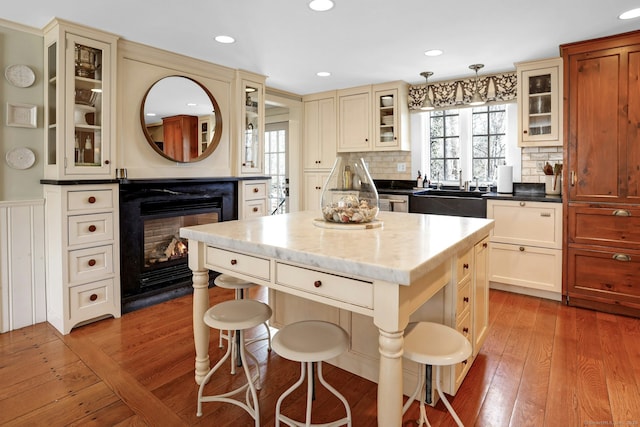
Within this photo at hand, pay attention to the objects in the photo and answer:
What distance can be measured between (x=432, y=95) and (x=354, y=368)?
3.44 meters

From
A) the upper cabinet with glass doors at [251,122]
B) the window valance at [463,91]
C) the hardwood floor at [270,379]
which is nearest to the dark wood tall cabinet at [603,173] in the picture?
the hardwood floor at [270,379]

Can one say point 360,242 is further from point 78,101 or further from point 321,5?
point 78,101

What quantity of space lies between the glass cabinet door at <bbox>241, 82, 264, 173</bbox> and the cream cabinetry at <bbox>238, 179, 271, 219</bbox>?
16 cm

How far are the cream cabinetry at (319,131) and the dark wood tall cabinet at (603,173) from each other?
267cm

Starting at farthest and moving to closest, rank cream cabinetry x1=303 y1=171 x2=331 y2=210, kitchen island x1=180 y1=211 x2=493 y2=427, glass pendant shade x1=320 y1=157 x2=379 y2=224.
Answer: cream cabinetry x1=303 y1=171 x2=331 y2=210
glass pendant shade x1=320 y1=157 x2=379 y2=224
kitchen island x1=180 y1=211 x2=493 y2=427

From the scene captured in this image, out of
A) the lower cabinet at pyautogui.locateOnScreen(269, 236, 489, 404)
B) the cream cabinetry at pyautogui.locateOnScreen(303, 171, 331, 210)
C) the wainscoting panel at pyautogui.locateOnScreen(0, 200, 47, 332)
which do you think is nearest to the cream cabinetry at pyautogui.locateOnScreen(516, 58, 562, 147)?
the lower cabinet at pyautogui.locateOnScreen(269, 236, 489, 404)

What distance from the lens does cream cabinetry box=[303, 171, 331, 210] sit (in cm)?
529

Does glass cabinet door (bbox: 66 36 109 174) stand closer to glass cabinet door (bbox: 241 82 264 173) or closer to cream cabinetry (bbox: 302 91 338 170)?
glass cabinet door (bbox: 241 82 264 173)

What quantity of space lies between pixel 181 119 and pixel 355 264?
2.93 m

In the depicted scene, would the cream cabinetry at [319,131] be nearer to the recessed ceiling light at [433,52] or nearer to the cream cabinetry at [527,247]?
the recessed ceiling light at [433,52]

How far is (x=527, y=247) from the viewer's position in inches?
143

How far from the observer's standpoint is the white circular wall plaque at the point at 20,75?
2768 millimetres

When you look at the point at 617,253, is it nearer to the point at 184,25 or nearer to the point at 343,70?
the point at 343,70

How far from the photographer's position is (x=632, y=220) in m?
3.06
